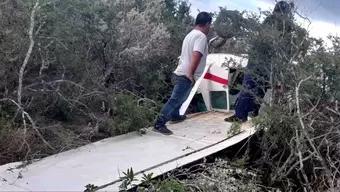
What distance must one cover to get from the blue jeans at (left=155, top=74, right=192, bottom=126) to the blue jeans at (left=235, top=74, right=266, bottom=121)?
0.76m

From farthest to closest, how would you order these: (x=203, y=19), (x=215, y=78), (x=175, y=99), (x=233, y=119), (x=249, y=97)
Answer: (x=215, y=78)
(x=233, y=119)
(x=249, y=97)
(x=203, y=19)
(x=175, y=99)

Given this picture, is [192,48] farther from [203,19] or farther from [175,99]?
[175,99]

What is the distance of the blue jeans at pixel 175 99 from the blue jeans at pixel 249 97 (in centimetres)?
76

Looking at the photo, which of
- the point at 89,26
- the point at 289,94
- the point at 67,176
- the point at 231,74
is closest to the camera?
the point at 67,176

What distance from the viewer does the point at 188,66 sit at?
6566 mm

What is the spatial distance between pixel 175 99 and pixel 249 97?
1039 millimetres

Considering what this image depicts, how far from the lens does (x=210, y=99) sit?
26.2 ft

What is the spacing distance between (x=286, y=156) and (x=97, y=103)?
254cm

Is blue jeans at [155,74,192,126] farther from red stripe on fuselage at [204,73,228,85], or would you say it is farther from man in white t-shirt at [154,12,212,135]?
red stripe on fuselage at [204,73,228,85]

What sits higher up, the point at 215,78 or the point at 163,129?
the point at 215,78

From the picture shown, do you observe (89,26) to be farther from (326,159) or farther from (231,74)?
(326,159)

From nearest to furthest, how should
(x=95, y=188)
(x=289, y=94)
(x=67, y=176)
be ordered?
(x=95, y=188), (x=67, y=176), (x=289, y=94)

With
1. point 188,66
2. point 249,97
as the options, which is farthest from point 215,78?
point 188,66

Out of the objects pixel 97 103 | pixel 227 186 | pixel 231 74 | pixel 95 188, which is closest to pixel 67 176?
pixel 95 188
